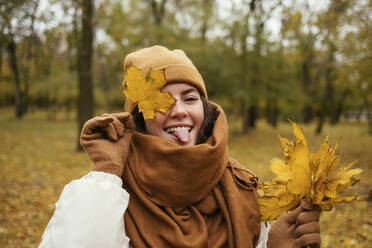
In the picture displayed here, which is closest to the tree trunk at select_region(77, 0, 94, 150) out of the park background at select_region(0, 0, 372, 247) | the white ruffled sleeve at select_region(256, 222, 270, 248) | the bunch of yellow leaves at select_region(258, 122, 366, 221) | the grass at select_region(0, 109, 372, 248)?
the park background at select_region(0, 0, 372, 247)

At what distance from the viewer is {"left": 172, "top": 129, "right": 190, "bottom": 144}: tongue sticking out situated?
60.2 inches

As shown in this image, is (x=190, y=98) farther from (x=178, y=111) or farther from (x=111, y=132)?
(x=111, y=132)

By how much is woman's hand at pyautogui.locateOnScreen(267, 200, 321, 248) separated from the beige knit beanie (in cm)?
98

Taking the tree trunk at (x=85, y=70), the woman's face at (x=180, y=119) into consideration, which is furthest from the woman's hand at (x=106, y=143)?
the tree trunk at (x=85, y=70)

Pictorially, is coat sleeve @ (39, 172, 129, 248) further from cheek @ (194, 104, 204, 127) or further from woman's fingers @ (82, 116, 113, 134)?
cheek @ (194, 104, 204, 127)

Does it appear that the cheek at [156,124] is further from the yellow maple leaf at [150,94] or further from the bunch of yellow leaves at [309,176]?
the bunch of yellow leaves at [309,176]

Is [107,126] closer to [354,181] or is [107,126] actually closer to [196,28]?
[354,181]

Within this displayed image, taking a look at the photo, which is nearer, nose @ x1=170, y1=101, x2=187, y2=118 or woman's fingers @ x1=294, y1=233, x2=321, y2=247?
woman's fingers @ x1=294, y1=233, x2=321, y2=247

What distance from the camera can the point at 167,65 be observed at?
5.37 ft

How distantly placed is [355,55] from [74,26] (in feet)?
26.6

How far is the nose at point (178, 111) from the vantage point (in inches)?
59.4

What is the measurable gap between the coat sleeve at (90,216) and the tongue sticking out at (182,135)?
45 cm

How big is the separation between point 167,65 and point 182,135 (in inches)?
19.0

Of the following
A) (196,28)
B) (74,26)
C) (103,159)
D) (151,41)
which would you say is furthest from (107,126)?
(196,28)
